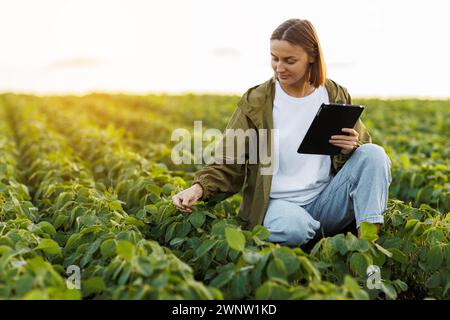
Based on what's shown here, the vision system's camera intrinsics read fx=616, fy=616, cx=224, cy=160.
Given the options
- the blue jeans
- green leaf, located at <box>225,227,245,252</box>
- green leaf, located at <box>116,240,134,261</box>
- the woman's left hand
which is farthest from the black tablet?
green leaf, located at <box>116,240,134,261</box>

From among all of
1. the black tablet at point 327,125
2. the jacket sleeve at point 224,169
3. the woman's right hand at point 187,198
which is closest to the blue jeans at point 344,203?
the black tablet at point 327,125

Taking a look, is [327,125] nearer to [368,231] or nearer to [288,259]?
[368,231]

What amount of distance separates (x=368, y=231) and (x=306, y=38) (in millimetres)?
958

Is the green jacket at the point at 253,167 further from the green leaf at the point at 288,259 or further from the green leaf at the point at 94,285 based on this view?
the green leaf at the point at 94,285

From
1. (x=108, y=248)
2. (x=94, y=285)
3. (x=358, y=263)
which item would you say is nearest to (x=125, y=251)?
(x=94, y=285)

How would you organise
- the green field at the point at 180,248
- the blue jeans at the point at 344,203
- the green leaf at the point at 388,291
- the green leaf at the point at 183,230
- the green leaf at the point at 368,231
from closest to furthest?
the green field at the point at 180,248, the green leaf at the point at 388,291, the green leaf at the point at 368,231, the blue jeans at the point at 344,203, the green leaf at the point at 183,230

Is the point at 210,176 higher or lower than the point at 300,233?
higher

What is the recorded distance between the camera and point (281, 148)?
3.10 m

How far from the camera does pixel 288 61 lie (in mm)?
2941

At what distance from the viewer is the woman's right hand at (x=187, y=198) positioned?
117 inches
